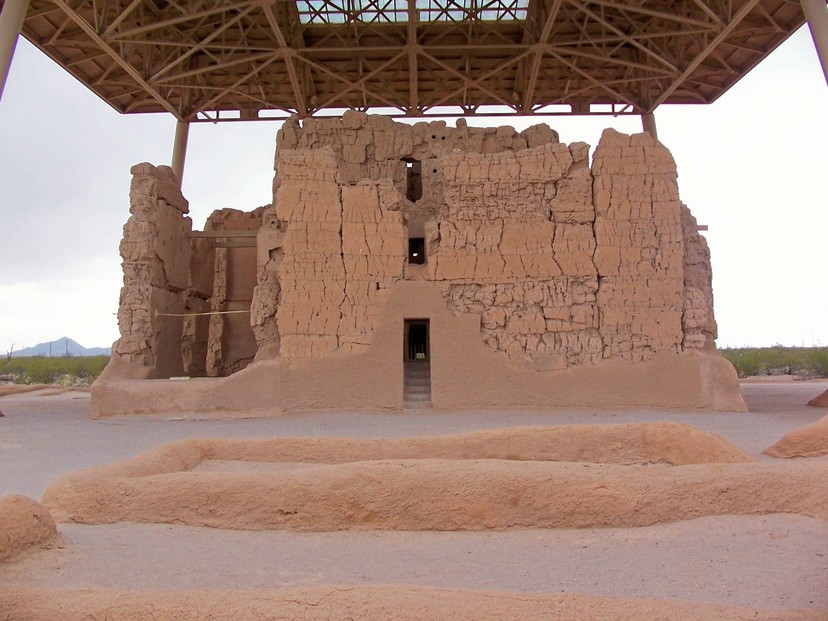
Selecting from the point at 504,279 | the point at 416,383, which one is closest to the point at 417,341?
the point at 416,383

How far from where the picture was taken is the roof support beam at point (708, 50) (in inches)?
505

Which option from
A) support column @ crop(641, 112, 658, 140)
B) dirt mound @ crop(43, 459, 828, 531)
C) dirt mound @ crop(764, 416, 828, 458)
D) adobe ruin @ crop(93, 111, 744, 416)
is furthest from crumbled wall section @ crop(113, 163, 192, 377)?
support column @ crop(641, 112, 658, 140)

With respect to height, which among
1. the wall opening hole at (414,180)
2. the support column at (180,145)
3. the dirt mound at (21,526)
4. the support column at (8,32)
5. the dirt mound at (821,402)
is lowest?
the dirt mound at (21,526)

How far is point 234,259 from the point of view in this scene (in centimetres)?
1476

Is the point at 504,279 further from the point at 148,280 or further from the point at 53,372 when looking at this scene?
the point at 53,372

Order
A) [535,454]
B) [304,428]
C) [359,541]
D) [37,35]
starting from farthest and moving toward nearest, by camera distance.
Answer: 1. [37,35]
2. [304,428]
3. [535,454]
4. [359,541]

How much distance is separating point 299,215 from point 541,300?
3.97 metres

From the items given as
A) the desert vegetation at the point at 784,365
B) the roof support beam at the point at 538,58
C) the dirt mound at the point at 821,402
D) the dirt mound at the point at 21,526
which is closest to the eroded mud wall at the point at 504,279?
the dirt mound at the point at 821,402

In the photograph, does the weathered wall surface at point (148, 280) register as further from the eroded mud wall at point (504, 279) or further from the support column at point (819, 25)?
the support column at point (819, 25)

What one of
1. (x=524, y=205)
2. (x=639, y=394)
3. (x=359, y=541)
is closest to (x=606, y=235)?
(x=524, y=205)

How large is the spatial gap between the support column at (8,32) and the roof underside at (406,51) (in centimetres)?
231

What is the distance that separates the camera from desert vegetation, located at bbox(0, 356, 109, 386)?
25.6m

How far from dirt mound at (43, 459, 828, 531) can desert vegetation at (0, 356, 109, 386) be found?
2263 cm

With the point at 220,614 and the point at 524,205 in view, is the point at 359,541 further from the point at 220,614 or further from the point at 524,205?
the point at 524,205
